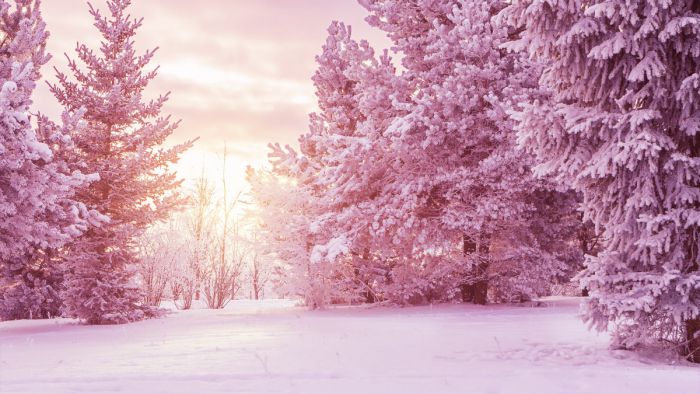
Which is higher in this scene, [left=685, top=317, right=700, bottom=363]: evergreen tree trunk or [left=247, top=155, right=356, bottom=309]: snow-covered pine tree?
[left=247, top=155, right=356, bottom=309]: snow-covered pine tree

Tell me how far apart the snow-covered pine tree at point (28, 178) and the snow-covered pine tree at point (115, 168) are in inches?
33.8

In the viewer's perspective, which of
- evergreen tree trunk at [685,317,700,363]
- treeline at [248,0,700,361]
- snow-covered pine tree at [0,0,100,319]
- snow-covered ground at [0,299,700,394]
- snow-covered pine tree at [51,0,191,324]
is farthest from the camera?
snow-covered pine tree at [51,0,191,324]

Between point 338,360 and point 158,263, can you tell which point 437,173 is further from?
point 158,263

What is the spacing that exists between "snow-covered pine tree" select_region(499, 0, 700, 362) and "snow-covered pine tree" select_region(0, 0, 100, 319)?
8.61 metres

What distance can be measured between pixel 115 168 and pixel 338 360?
9188 millimetres

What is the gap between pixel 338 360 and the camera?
7523 millimetres

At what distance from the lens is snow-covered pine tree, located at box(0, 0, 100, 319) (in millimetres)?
10750

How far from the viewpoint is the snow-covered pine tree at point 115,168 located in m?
14.0

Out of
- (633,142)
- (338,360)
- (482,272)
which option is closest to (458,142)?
(482,272)

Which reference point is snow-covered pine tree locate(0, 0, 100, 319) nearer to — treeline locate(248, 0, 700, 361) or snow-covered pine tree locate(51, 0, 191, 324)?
snow-covered pine tree locate(51, 0, 191, 324)

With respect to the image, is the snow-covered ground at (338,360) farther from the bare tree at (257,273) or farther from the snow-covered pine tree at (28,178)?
the bare tree at (257,273)

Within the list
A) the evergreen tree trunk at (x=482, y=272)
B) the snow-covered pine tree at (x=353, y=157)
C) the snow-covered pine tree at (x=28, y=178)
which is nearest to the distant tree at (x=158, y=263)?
the snow-covered pine tree at (x=28, y=178)

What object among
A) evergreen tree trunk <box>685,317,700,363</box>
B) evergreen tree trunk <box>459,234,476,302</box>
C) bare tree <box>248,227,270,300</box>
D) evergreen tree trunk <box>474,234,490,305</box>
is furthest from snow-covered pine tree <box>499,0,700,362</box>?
bare tree <box>248,227,270,300</box>

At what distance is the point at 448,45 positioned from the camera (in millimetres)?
15430
